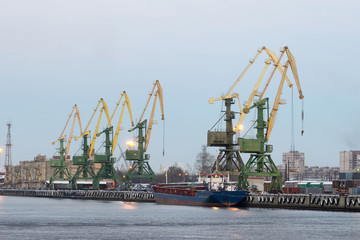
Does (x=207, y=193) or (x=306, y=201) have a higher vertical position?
(x=207, y=193)

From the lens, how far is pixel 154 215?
95125mm

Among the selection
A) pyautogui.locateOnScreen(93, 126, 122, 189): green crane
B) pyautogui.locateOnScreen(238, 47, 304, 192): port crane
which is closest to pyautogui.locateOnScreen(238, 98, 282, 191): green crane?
pyautogui.locateOnScreen(238, 47, 304, 192): port crane

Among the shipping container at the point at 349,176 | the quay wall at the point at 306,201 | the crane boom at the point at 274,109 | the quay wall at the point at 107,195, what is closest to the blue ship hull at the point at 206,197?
the quay wall at the point at 306,201

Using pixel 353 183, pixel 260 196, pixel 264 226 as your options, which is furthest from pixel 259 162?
pixel 264 226

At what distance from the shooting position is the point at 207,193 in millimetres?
110125

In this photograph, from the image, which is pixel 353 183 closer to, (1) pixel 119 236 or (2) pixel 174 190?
(2) pixel 174 190

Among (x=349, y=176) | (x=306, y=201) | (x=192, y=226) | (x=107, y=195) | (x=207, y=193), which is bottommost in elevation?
(x=107, y=195)

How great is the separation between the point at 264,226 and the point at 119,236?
60.3 ft

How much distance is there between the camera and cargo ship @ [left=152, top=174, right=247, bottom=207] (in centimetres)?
10850

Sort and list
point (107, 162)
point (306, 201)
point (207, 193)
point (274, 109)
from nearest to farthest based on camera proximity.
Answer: point (306, 201) < point (207, 193) < point (274, 109) < point (107, 162)

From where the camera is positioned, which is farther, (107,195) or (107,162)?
(107,162)

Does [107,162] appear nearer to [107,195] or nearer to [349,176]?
[107,195]

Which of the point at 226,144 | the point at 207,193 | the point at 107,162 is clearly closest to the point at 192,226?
the point at 207,193

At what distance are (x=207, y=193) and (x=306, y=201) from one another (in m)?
17.3
